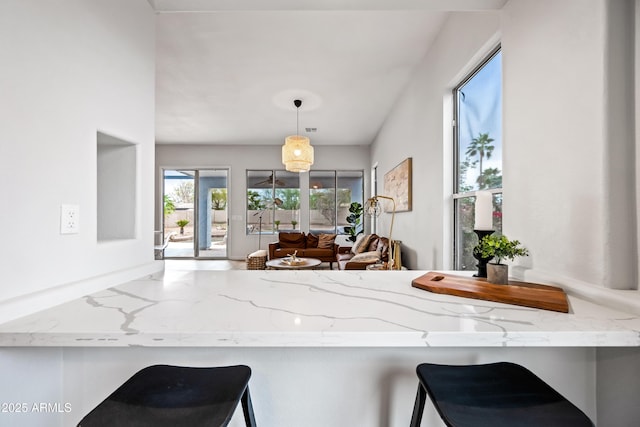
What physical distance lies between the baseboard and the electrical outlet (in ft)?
0.63

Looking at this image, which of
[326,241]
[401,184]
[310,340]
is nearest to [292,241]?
[326,241]

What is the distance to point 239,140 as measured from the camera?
668cm

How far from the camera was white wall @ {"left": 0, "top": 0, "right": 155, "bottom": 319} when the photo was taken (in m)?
0.86

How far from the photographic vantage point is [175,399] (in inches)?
30.1

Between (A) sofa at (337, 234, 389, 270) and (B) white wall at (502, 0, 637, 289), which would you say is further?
(A) sofa at (337, 234, 389, 270)

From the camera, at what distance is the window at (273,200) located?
23.6ft

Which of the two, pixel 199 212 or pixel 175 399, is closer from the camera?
pixel 175 399

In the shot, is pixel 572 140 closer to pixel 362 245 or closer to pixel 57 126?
pixel 57 126

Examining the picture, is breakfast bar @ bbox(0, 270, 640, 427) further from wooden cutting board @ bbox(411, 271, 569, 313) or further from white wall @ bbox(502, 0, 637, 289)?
white wall @ bbox(502, 0, 637, 289)

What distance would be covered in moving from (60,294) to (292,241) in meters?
5.47

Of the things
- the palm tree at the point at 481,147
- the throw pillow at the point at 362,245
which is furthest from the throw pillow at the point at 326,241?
the palm tree at the point at 481,147

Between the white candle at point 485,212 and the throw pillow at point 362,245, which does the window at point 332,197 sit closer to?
the throw pillow at point 362,245

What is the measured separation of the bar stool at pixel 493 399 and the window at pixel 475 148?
1148 mm

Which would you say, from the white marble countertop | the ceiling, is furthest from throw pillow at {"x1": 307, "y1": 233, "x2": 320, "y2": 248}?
the white marble countertop
